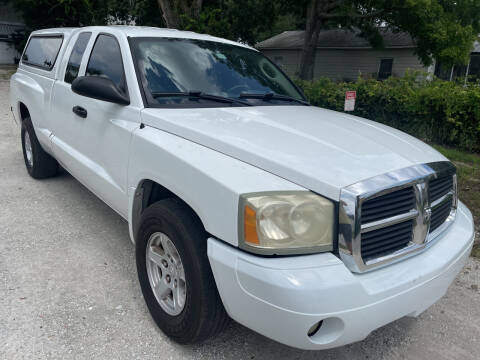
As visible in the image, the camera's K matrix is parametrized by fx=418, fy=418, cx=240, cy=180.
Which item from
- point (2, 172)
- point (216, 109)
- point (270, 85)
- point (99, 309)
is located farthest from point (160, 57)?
point (2, 172)

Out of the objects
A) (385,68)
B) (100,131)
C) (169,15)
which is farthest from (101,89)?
(385,68)

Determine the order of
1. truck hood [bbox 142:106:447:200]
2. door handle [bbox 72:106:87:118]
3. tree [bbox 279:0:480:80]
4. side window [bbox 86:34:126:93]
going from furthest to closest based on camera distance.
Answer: tree [bbox 279:0:480:80] → door handle [bbox 72:106:87:118] → side window [bbox 86:34:126:93] → truck hood [bbox 142:106:447:200]

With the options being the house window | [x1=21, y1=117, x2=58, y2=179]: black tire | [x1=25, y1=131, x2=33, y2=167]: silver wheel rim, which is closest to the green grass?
[x1=21, y1=117, x2=58, y2=179]: black tire

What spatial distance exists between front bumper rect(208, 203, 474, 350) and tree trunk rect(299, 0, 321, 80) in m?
18.0

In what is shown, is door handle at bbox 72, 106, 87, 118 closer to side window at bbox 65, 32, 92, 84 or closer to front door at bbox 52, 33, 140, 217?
front door at bbox 52, 33, 140, 217

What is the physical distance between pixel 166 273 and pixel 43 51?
12.2 ft

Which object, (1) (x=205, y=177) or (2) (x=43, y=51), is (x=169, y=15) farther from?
(1) (x=205, y=177)

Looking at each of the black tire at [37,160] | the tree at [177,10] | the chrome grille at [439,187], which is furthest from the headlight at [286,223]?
the tree at [177,10]

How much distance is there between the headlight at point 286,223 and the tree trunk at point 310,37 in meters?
18.0

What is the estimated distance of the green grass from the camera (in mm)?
4874

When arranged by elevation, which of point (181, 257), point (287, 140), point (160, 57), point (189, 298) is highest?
point (160, 57)

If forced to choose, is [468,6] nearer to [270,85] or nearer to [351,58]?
[351,58]

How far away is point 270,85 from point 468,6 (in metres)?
13.6

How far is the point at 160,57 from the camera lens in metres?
3.19
